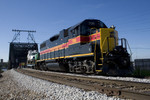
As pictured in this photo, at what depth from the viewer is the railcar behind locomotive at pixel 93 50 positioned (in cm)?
915

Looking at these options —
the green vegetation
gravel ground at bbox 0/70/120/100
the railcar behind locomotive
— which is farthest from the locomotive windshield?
gravel ground at bbox 0/70/120/100

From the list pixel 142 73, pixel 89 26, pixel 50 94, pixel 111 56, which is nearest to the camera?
pixel 50 94

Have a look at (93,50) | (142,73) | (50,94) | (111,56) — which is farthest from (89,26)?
(50,94)

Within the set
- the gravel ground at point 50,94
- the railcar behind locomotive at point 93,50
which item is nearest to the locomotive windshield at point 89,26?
the railcar behind locomotive at point 93,50

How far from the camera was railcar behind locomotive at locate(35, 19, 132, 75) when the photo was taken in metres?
9.15

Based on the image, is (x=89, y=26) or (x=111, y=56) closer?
(x=111, y=56)

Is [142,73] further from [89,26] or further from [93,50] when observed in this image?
[89,26]

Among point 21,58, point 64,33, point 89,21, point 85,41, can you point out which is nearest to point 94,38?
point 85,41

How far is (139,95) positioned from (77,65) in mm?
7575

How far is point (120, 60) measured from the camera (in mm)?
9195

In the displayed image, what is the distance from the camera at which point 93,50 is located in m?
9.72

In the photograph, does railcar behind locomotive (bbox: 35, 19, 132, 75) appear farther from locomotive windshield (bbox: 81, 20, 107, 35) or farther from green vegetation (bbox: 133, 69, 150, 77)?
green vegetation (bbox: 133, 69, 150, 77)

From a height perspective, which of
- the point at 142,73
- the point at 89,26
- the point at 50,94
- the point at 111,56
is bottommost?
the point at 50,94

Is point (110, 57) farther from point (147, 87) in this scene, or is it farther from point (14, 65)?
point (14, 65)
